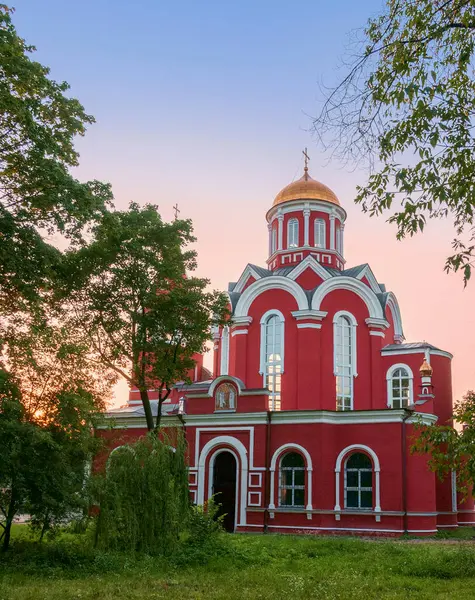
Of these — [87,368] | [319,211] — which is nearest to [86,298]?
[87,368]

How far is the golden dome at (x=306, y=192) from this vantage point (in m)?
27.0

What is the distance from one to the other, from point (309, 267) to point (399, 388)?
561cm

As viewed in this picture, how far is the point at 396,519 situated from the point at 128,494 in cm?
964

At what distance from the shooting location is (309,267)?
2508cm

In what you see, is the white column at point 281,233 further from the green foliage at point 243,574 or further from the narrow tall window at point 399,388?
the green foliage at point 243,574

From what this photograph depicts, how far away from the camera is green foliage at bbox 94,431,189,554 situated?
40.5 ft

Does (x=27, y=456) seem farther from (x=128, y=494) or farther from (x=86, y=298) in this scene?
(x=86, y=298)

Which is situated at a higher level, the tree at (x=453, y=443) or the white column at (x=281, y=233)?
the white column at (x=281, y=233)

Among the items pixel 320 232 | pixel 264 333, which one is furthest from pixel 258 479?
pixel 320 232

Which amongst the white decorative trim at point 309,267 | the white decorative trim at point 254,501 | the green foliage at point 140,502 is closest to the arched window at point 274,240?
the white decorative trim at point 309,267

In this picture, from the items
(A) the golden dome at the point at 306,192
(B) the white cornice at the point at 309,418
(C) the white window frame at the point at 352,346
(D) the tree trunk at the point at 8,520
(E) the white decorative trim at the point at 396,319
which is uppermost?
(A) the golden dome at the point at 306,192

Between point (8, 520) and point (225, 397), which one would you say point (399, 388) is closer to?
point (225, 397)

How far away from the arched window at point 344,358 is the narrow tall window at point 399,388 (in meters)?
1.82

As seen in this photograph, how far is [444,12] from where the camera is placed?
286 inches
